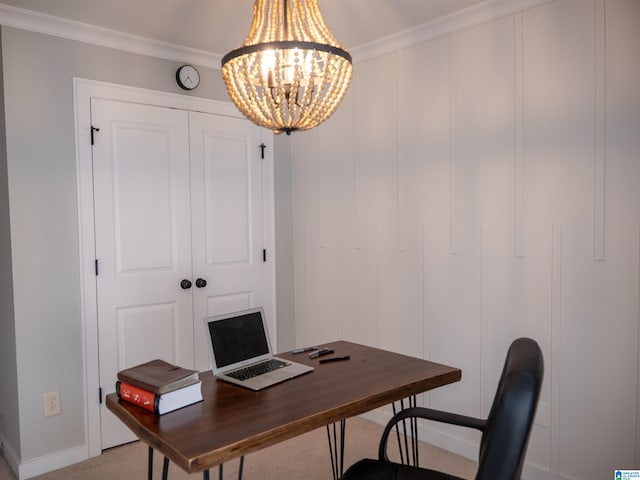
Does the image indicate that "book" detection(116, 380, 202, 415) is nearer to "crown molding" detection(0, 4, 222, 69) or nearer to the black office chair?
the black office chair

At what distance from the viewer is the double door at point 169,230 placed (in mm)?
3027

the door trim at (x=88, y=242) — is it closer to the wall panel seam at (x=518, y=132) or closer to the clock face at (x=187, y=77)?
the clock face at (x=187, y=77)

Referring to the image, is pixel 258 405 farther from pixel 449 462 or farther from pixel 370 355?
pixel 449 462

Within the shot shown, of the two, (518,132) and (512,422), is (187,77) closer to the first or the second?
(518,132)

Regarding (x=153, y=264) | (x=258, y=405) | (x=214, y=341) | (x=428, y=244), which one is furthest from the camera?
(x=153, y=264)

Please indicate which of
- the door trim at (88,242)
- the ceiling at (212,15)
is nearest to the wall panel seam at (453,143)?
the ceiling at (212,15)

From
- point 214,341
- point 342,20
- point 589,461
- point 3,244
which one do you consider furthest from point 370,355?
point 3,244

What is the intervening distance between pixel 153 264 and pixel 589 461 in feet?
8.72

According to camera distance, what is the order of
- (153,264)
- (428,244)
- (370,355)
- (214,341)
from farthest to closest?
Result: 1. (153,264)
2. (428,244)
3. (370,355)
4. (214,341)

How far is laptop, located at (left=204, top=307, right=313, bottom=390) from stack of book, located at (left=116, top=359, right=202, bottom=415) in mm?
204

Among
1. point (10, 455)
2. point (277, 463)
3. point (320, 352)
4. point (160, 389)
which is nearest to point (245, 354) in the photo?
point (320, 352)

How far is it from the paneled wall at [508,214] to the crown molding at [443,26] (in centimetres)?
4

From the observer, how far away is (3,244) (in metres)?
2.84

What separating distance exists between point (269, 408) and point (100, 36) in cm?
247
